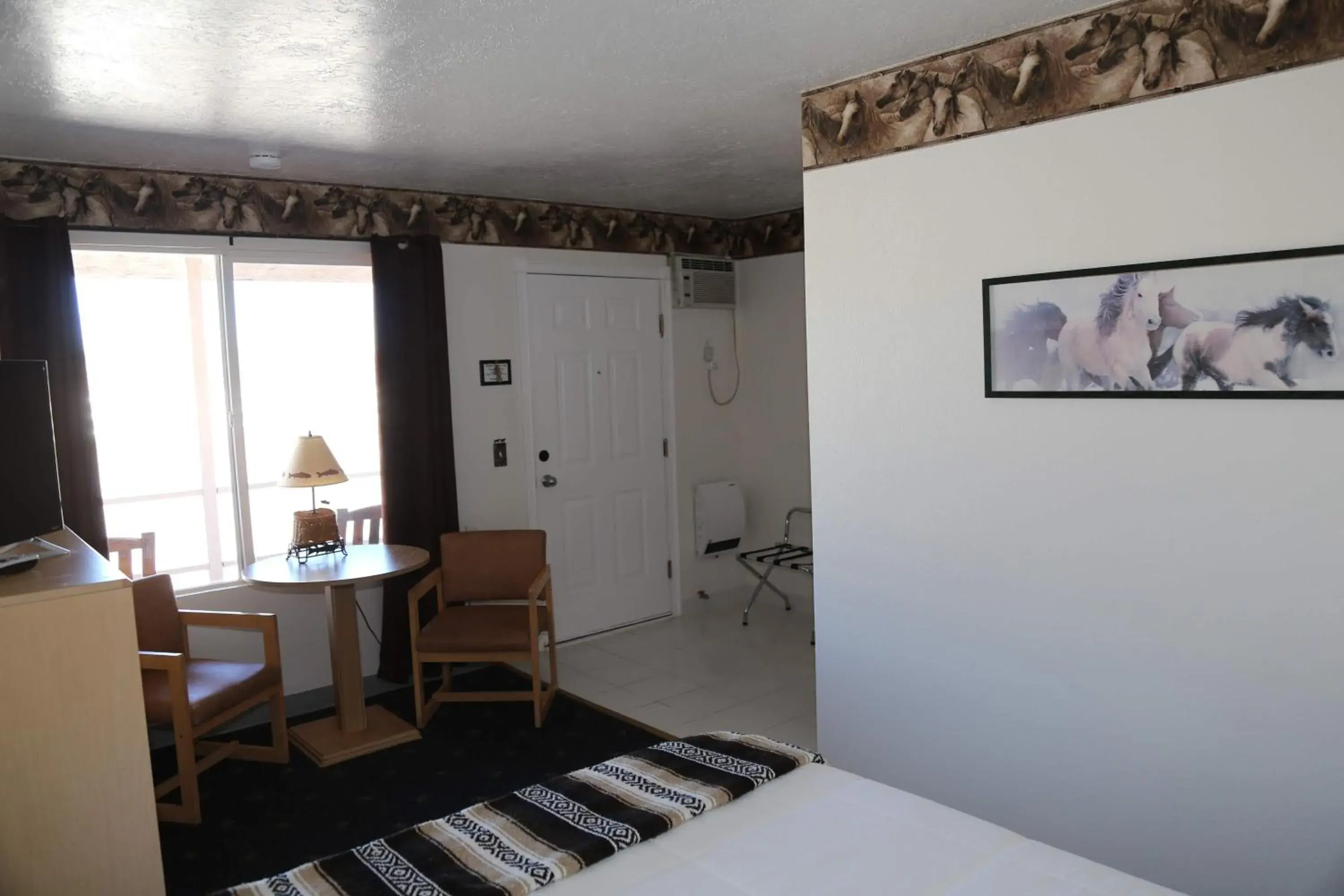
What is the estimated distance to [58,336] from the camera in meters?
3.68

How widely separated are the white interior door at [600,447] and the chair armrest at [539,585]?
0.87 meters

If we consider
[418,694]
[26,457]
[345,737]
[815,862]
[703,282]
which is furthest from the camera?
[703,282]

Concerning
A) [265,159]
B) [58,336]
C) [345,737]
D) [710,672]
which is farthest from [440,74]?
[710,672]

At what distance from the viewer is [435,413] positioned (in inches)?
184

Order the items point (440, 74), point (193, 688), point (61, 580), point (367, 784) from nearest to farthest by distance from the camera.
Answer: point (61, 580), point (440, 74), point (193, 688), point (367, 784)

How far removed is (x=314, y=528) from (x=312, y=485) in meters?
0.23

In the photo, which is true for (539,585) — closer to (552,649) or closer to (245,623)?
(552,649)

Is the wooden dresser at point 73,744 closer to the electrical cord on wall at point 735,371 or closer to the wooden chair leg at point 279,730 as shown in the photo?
the wooden chair leg at point 279,730

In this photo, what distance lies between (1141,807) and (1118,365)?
1221 mm

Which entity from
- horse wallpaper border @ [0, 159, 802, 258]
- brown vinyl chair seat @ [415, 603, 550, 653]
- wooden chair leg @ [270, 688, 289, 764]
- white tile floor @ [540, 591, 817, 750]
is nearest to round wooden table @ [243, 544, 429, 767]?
wooden chair leg @ [270, 688, 289, 764]

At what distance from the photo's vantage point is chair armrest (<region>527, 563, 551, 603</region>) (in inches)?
160

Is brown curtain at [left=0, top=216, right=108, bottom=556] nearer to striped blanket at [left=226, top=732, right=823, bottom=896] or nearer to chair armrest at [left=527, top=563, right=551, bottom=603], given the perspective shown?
chair armrest at [left=527, top=563, right=551, bottom=603]

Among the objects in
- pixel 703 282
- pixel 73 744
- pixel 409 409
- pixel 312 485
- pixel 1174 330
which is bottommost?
pixel 73 744

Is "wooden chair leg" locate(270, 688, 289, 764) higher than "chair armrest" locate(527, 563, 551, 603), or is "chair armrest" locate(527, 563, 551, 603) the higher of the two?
"chair armrest" locate(527, 563, 551, 603)
